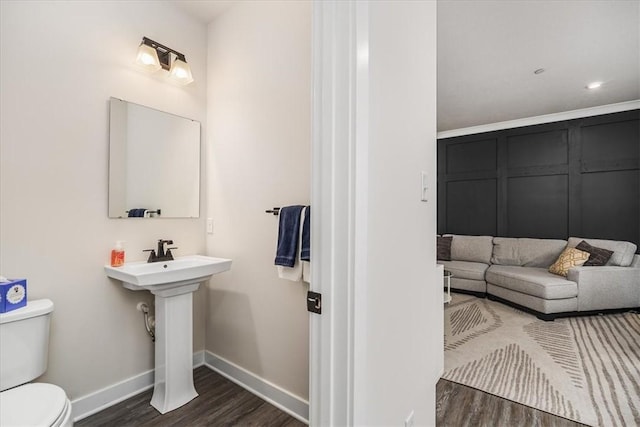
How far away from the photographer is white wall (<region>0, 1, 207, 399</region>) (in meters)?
1.52

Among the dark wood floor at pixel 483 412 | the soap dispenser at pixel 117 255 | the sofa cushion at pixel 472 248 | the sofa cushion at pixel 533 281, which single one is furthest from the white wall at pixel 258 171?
the sofa cushion at pixel 472 248

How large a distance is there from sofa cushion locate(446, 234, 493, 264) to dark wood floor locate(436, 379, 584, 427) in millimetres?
3056

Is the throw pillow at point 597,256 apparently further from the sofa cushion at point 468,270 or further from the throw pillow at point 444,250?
the throw pillow at point 444,250

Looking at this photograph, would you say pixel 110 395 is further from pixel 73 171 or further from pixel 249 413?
pixel 73 171

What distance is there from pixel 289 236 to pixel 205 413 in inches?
45.1

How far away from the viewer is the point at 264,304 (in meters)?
1.93

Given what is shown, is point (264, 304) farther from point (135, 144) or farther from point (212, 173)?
point (135, 144)

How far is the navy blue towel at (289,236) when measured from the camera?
1.60 meters

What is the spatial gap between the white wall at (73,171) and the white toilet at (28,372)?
212 millimetres

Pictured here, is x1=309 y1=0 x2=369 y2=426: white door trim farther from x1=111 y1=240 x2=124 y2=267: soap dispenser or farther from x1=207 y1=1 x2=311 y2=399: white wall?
x1=111 y1=240 x2=124 y2=267: soap dispenser

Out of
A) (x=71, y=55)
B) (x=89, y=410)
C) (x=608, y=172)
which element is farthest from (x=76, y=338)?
(x=608, y=172)

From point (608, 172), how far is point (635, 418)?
3.41 m

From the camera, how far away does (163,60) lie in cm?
202

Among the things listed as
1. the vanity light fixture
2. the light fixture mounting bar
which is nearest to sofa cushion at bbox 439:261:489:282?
the vanity light fixture
